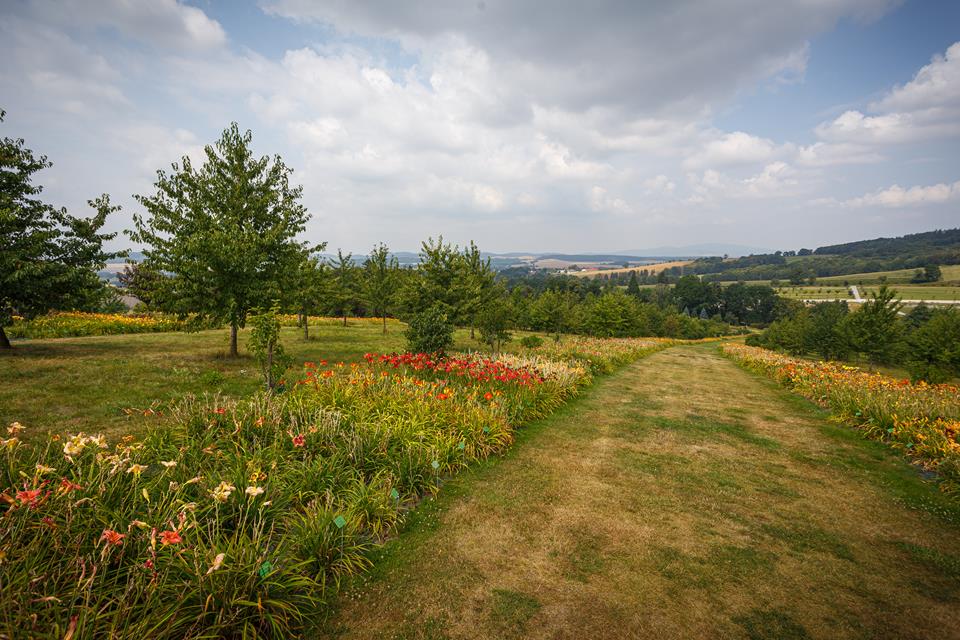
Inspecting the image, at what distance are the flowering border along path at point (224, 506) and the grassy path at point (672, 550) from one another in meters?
0.50

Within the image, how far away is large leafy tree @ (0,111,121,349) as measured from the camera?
998cm

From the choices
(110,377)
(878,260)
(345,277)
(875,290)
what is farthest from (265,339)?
(878,260)

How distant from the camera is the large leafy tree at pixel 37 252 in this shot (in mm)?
9984

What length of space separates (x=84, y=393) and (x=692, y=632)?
11333mm

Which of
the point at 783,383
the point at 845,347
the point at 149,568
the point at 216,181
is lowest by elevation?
the point at 845,347

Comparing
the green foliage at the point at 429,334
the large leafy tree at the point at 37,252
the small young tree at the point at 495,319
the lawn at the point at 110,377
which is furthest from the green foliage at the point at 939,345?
the large leafy tree at the point at 37,252

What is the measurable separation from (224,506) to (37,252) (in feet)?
39.2

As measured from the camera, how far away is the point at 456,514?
4.84 m

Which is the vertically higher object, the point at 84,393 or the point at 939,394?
the point at 84,393

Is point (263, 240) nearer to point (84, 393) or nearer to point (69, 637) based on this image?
point (84, 393)

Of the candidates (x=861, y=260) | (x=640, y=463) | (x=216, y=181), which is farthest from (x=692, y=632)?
(x=861, y=260)

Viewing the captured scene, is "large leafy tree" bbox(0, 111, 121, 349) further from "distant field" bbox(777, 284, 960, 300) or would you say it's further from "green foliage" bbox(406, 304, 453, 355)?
"distant field" bbox(777, 284, 960, 300)

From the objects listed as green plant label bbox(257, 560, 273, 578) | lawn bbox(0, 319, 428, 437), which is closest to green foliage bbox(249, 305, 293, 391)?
lawn bbox(0, 319, 428, 437)

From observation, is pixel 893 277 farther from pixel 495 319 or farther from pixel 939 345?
pixel 495 319
